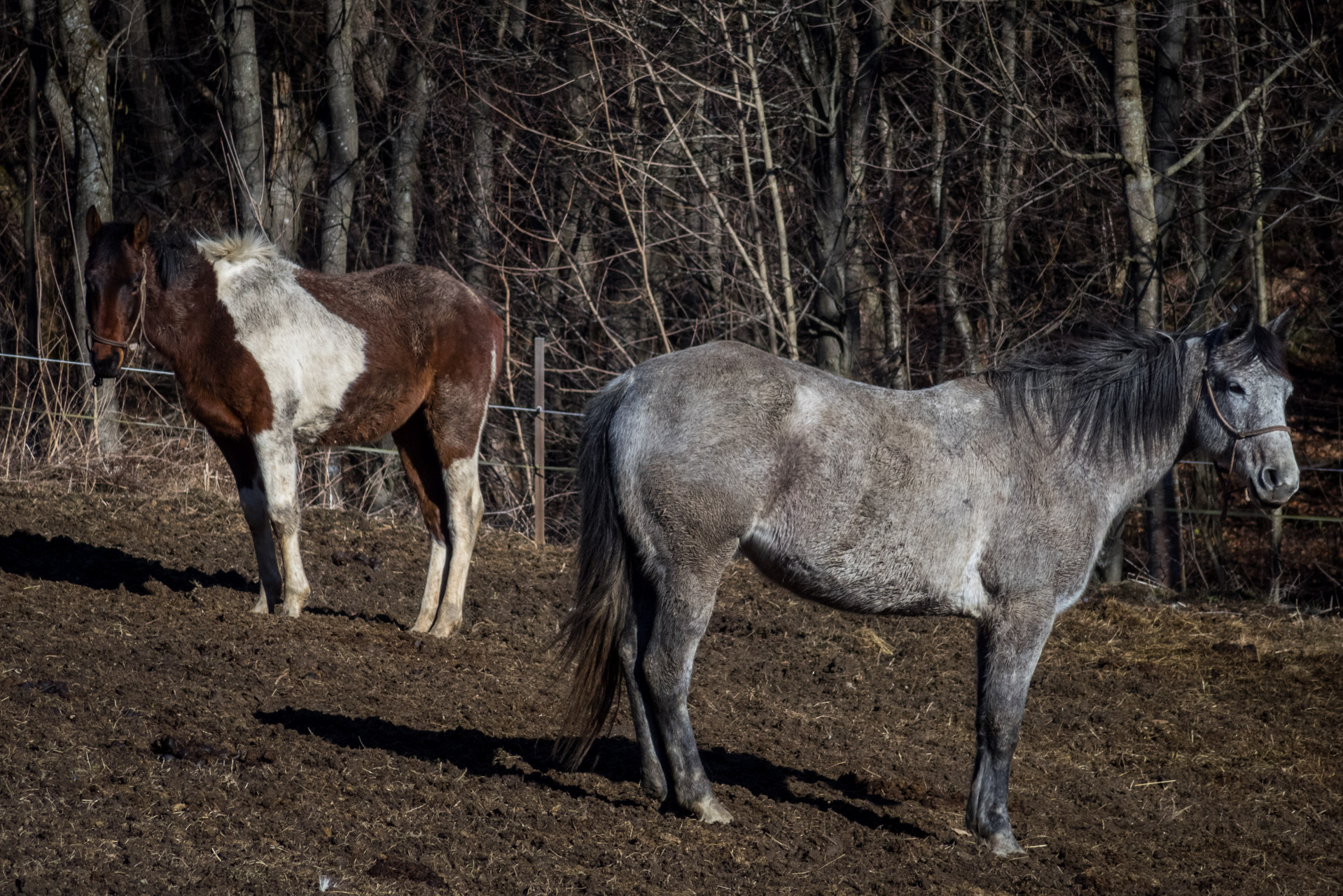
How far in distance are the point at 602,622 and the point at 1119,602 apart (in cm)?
561

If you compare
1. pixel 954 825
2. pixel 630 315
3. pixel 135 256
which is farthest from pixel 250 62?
pixel 954 825

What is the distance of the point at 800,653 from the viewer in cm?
701

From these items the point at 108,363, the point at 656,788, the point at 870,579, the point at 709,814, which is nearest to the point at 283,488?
the point at 108,363

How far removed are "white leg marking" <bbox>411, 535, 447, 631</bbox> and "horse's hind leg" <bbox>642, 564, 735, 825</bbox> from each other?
289 cm

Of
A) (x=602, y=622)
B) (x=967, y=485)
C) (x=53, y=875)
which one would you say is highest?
(x=967, y=485)

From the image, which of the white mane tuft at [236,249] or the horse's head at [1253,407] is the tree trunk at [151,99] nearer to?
the white mane tuft at [236,249]

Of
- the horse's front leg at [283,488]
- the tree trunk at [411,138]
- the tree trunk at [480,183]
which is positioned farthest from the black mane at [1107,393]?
the tree trunk at [411,138]

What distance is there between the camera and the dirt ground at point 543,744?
3.69m

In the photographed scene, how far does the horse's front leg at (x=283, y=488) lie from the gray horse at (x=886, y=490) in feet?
8.38

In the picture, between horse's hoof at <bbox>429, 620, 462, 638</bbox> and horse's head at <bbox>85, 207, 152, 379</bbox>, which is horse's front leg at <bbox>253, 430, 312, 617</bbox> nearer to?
horse's hoof at <bbox>429, 620, 462, 638</bbox>

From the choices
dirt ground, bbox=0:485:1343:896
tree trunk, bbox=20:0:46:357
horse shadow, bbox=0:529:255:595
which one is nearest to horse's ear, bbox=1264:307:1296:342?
dirt ground, bbox=0:485:1343:896

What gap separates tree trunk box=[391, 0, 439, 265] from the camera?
46.3 feet

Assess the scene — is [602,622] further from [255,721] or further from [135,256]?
[135,256]

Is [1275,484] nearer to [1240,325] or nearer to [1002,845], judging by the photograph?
[1240,325]
